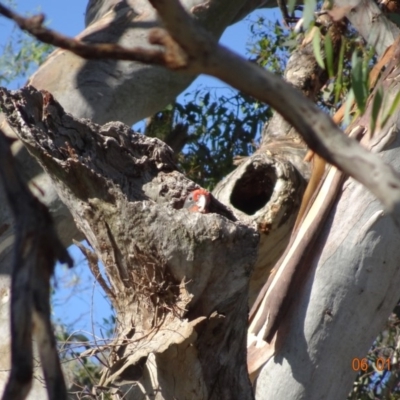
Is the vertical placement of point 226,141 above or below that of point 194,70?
above

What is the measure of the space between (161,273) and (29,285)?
1140 millimetres

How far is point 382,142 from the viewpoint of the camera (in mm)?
3037

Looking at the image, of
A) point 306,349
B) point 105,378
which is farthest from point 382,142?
point 105,378

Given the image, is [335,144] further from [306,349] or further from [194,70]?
[306,349]

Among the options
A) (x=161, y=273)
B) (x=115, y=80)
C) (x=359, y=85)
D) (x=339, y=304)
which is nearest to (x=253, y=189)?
(x=115, y=80)

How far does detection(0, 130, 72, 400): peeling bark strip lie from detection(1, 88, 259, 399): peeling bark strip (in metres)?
Result: 1.01

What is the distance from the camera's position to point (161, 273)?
2.37m

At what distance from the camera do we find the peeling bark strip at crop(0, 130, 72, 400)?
4.01ft

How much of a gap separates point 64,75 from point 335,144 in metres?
2.86

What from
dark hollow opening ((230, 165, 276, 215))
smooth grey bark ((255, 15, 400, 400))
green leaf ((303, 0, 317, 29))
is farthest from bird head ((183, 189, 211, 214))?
dark hollow opening ((230, 165, 276, 215))

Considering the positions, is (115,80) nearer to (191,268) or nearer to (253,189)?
(253,189)

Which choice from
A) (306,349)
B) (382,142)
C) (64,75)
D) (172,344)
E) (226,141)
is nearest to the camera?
(172,344)

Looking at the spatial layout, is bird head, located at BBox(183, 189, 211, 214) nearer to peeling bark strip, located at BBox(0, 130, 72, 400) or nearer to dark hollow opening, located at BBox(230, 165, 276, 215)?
dark hollow opening, located at BBox(230, 165, 276, 215)

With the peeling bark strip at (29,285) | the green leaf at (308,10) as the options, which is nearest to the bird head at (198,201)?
the green leaf at (308,10)
